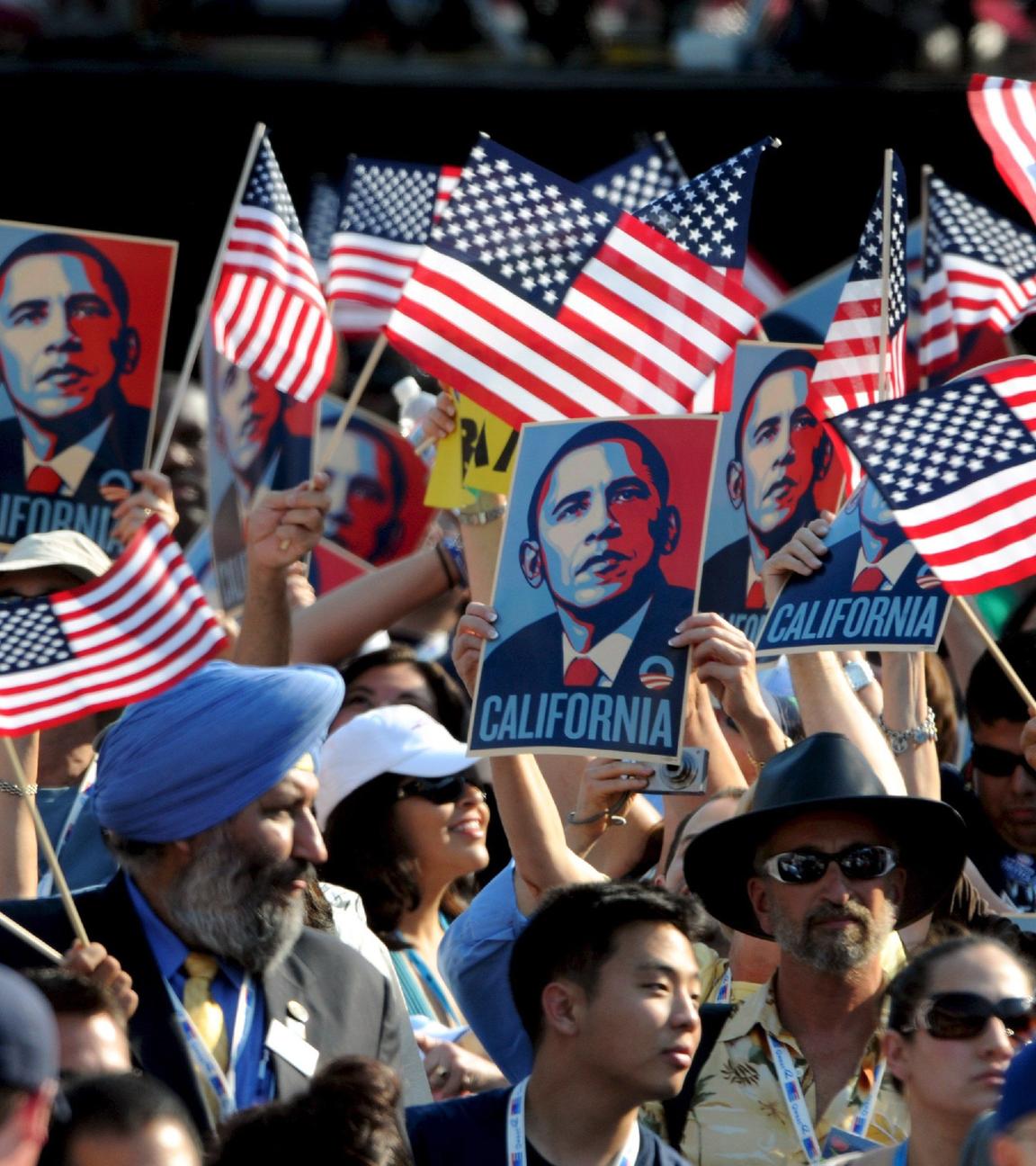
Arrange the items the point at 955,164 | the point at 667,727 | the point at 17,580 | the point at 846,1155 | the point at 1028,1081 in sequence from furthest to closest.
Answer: the point at 955,164, the point at 17,580, the point at 667,727, the point at 846,1155, the point at 1028,1081

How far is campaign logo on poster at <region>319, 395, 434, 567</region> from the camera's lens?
28.1 ft

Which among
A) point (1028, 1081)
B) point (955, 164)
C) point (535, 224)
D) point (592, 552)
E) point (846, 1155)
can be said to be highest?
point (955, 164)

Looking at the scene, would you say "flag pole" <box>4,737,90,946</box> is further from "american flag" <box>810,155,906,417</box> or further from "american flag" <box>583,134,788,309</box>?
"american flag" <box>583,134,788,309</box>

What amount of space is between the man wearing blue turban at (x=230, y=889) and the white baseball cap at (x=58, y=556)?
1241mm

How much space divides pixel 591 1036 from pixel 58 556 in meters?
2.13

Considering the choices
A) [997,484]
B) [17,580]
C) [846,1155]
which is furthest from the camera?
[17,580]

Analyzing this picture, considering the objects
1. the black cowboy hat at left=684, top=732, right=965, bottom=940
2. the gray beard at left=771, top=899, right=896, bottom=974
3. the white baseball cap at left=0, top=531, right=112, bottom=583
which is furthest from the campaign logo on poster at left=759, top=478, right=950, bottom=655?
the white baseball cap at left=0, top=531, right=112, bottom=583

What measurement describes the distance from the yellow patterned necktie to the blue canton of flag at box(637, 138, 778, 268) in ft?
8.02

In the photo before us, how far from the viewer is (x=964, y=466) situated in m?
5.25

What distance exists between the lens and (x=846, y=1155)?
4113mm

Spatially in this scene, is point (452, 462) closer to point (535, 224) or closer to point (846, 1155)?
point (535, 224)

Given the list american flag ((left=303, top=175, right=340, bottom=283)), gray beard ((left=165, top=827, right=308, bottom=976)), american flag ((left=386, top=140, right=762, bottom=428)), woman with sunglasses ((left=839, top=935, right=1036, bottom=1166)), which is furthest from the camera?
american flag ((left=303, top=175, right=340, bottom=283))

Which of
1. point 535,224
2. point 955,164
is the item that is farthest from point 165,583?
point 955,164

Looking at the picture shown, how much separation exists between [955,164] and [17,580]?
367 inches
